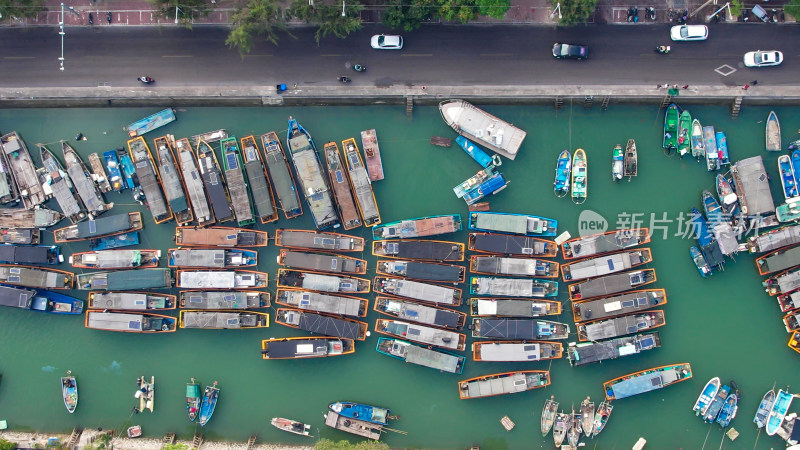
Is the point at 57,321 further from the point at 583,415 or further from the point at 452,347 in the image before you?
the point at 583,415

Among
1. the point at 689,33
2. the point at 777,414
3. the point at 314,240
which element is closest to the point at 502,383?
the point at 314,240

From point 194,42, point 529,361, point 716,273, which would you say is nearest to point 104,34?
point 194,42

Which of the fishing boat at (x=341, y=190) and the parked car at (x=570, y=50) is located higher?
the parked car at (x=570, y=50)

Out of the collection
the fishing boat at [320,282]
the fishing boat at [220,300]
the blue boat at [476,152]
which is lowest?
the fishing boat at [220,300]

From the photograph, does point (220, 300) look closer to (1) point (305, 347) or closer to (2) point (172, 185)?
(1) point (305, 347)

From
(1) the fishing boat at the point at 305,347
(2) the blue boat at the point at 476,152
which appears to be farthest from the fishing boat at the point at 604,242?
(1) the fishing boat at the point at 305,347

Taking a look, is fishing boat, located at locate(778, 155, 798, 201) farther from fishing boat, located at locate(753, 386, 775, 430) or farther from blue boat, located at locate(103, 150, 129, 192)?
blue boat, located at locate(103, 150, 129, 192)

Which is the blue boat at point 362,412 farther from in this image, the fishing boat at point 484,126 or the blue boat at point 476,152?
the fishing boat at point 484,126
